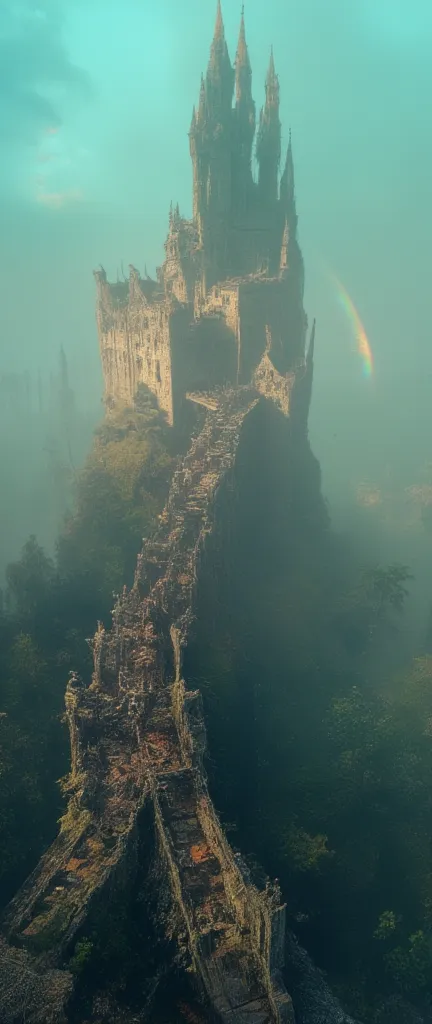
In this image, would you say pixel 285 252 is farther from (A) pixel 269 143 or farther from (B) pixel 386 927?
(B) pixel 386 927

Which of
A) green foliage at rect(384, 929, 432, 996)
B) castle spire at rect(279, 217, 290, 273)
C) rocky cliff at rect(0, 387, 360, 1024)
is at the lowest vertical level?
green foliage at rect(384, 929, 432, 996)

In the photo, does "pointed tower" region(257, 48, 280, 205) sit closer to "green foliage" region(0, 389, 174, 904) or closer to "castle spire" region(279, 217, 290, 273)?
"castle spire" region(279, 217, 290, 273)

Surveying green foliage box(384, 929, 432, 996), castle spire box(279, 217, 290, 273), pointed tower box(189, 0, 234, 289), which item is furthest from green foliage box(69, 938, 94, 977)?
pointed tower box(189, 0, 234, 289)

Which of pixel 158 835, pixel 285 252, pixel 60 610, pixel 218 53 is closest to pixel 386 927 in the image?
pixel 158 835

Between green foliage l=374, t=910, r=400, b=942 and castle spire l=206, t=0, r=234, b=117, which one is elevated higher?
castle spire l=206, t=0, r=234, b=117

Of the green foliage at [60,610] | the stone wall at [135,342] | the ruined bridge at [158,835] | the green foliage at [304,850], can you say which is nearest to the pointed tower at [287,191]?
the stone wall at [135,342]

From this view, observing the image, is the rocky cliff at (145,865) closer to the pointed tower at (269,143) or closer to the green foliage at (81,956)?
the green foliage at (81,956)
